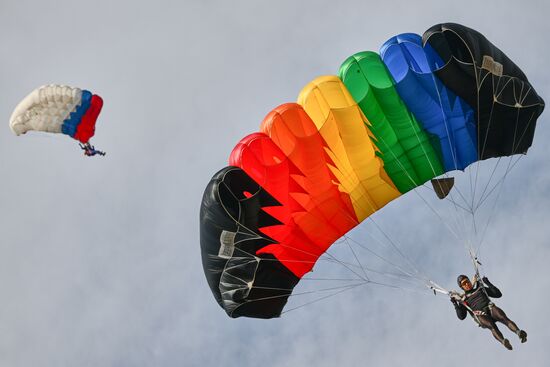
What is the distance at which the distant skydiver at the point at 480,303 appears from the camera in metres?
16.1

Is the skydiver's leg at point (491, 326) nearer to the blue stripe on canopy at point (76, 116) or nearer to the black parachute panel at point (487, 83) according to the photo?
the black parachute panel at point (487, 83)

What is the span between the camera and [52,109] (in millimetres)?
22656

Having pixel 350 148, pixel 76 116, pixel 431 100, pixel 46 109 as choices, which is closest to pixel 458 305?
pixel 350 148

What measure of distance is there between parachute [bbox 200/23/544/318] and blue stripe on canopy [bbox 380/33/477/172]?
20 millimetres

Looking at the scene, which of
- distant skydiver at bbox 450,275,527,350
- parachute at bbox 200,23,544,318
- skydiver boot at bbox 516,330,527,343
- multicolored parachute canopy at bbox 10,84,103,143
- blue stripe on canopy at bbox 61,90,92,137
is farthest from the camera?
blue stripe on canopy at bbox 61,90,92,137

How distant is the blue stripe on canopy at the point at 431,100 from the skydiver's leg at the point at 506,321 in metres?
3.45

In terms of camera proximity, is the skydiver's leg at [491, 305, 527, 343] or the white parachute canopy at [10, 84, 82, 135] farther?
the white parachute canopy at [10, 84, 82, 135]

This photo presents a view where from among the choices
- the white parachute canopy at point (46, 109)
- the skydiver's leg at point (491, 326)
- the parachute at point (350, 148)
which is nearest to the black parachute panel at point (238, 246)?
the parachute at point (350, 148)

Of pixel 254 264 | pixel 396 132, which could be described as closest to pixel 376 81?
pixel 396 132

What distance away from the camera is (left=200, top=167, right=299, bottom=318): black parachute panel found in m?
17.0

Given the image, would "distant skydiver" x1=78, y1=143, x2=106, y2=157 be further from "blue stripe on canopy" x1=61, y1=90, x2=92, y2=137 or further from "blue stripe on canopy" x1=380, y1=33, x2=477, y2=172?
"blue stripe on canopy" x1=380, y1=33, x2=477, y2=172

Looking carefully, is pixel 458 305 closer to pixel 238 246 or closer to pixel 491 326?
pixel 491 326

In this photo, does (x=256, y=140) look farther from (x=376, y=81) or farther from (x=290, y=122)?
(x=376, y=81)

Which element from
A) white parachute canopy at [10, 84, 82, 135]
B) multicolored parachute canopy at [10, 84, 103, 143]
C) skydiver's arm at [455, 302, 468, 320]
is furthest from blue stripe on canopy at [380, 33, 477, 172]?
white parachute canopy at [10, 84, 82, 135]
